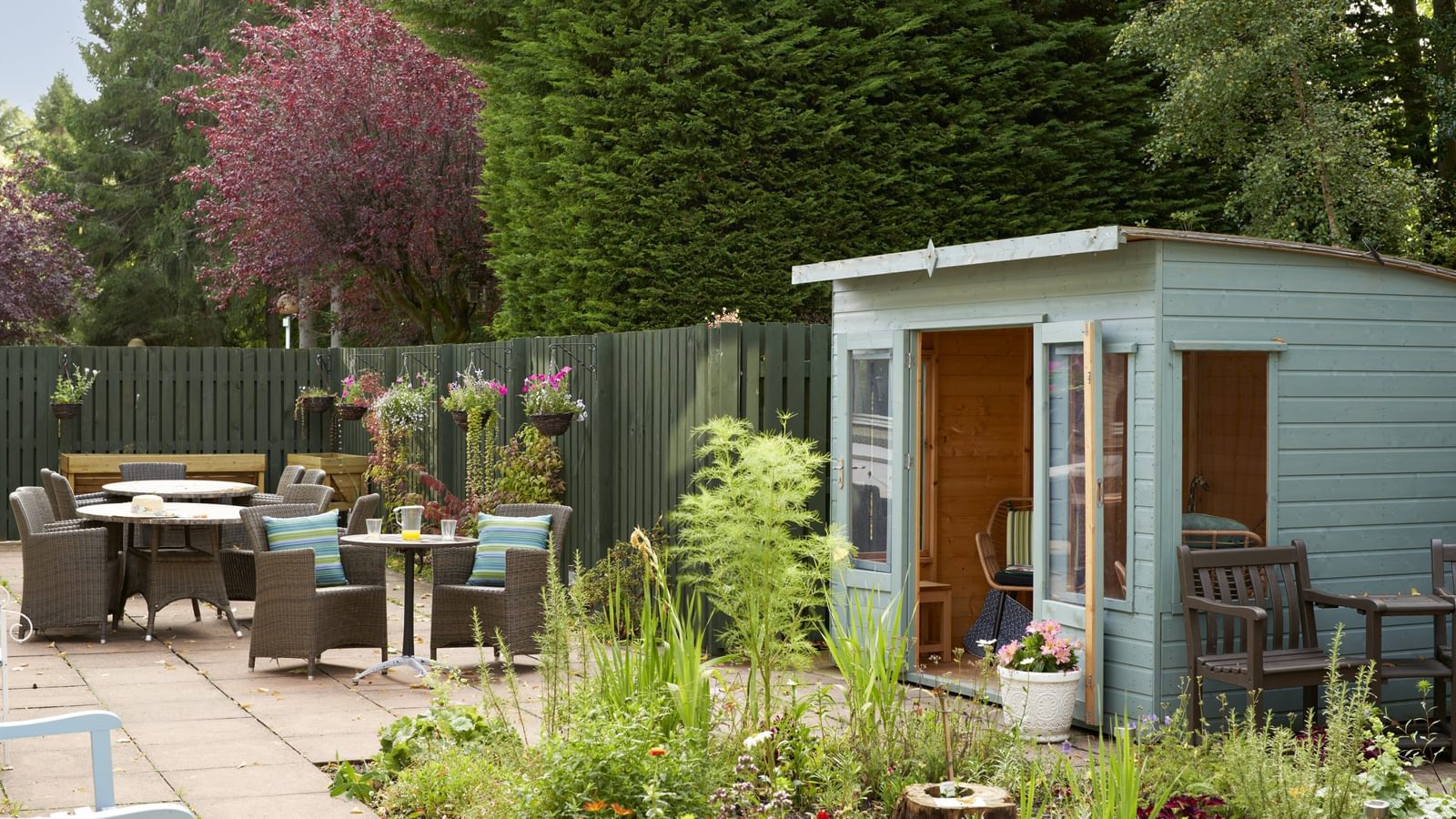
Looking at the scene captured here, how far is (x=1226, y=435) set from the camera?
1051 centimetres

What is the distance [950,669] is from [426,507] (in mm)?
5960

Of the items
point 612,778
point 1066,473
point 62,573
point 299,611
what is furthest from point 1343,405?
point 62,573

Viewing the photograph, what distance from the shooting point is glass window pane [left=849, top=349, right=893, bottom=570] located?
26.8 feet

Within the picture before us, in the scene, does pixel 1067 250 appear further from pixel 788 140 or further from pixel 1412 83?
pixel 1412 83

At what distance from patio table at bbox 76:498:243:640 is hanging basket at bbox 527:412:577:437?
213 centimetres

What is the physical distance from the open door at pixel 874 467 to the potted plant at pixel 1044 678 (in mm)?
1130

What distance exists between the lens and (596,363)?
10.4m

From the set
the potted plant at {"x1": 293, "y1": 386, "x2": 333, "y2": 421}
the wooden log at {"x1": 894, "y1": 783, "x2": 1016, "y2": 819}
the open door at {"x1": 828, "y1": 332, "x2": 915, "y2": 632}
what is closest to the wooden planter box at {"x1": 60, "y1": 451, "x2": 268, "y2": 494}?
the potted plant at {"x1": 293, "y1": 386, "x2": 333, "y2": 421}

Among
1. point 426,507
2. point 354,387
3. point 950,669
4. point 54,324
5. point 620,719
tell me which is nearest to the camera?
point 620,719

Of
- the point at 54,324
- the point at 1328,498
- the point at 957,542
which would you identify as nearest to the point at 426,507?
the point at 957,542

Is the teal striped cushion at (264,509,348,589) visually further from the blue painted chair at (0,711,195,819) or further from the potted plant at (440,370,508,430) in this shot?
the blue painted chair at (0,711,195,819)

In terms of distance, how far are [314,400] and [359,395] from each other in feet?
5.47

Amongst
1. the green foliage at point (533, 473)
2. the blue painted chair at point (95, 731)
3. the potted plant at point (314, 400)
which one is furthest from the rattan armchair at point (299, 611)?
the potted plant at point (314, 400)

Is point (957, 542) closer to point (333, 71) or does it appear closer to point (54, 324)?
point (333, 71)
